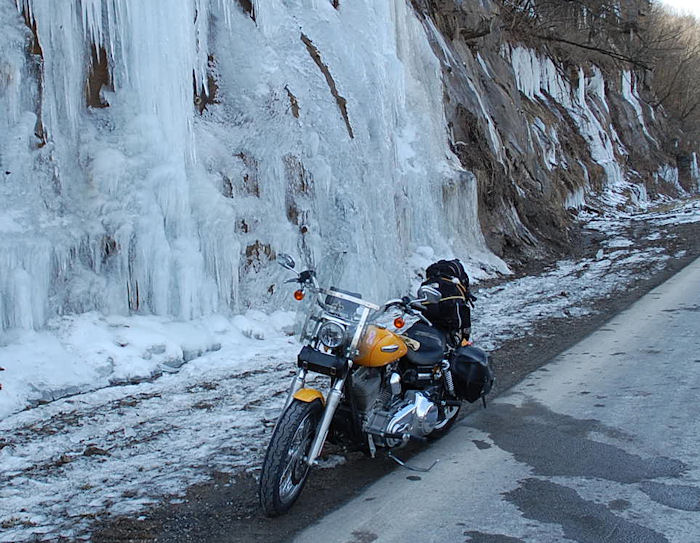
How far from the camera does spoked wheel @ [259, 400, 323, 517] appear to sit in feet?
11.9

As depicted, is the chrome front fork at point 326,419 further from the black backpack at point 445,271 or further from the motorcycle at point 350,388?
the black backpack at point 445,271

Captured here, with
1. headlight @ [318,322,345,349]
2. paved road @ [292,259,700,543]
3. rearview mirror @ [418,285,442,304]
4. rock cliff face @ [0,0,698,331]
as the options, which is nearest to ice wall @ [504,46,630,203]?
rock cliff face @ [0,0,698,331]

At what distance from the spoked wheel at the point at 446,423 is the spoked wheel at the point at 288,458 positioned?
4.40ft

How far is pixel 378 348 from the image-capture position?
13.9 feet

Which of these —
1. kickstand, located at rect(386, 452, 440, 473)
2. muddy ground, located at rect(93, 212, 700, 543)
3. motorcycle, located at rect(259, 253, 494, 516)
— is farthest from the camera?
kickstand, located at rect(386, 452, 440, 473)

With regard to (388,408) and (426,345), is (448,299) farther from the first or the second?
(388,408)

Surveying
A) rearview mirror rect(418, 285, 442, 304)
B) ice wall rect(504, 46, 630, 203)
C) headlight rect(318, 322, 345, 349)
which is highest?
ice wall rect(504, 46, 630, 203)

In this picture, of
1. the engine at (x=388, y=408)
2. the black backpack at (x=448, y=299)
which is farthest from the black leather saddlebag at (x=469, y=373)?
the engine at (x=388, y=408)

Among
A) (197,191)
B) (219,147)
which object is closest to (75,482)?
(197,191)

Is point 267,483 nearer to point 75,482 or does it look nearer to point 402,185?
point 75,482

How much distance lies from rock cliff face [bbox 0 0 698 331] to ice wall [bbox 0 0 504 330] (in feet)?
0.07

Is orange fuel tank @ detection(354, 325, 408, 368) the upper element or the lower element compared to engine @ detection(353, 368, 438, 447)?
upper

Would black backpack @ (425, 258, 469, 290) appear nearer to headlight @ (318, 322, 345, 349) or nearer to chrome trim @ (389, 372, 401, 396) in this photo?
chrome trim @ (389, 372, 401, 396)

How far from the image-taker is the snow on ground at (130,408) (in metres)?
4.05
